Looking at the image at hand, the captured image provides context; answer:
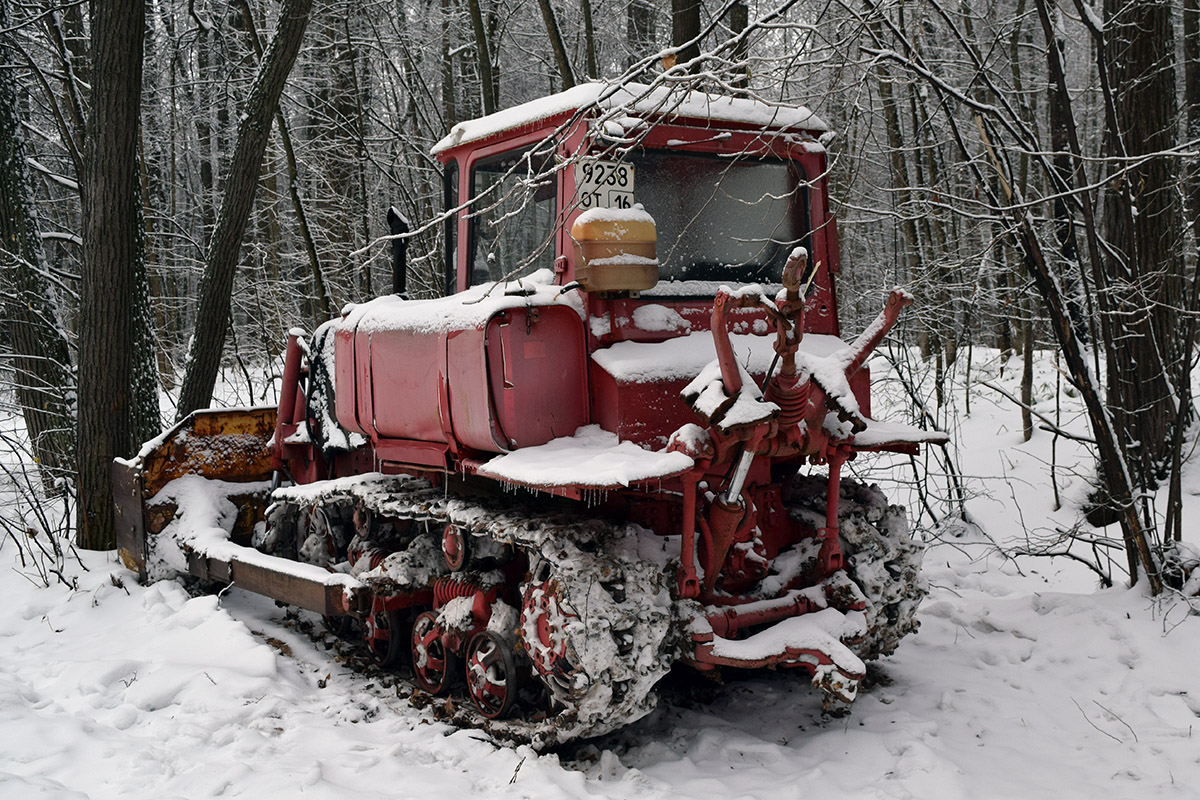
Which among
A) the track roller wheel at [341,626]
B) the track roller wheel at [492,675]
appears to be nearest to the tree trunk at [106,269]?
the track roller wheel at [341,626]

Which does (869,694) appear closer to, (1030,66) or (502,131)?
(502,131)

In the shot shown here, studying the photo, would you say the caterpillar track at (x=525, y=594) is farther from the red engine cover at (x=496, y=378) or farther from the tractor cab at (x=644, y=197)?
the tractor cab at (x=644, y=197)

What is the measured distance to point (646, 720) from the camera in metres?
4.64

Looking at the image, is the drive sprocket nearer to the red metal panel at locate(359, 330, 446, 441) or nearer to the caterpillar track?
the caterpillar track

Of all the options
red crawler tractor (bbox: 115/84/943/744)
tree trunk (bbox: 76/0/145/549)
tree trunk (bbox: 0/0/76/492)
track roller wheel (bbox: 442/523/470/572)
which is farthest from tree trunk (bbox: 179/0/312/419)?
track roller wheel (bbox: 442/523/470/572)

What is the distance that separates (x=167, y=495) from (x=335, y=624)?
1.53 meters

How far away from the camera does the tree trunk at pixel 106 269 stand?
7391mm

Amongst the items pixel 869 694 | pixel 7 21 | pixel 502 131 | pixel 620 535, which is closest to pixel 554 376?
pixel 620 535

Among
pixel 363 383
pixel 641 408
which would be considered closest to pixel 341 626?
pixel 363 383

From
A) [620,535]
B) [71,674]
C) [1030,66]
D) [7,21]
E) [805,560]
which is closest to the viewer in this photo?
[620,535]

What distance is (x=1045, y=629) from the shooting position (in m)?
5.49

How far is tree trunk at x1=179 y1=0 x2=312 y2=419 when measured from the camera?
25.6 ft

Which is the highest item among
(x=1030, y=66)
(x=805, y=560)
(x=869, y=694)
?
(x=1030, y=66)

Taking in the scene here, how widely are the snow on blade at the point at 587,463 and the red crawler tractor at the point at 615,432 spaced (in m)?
0.02
